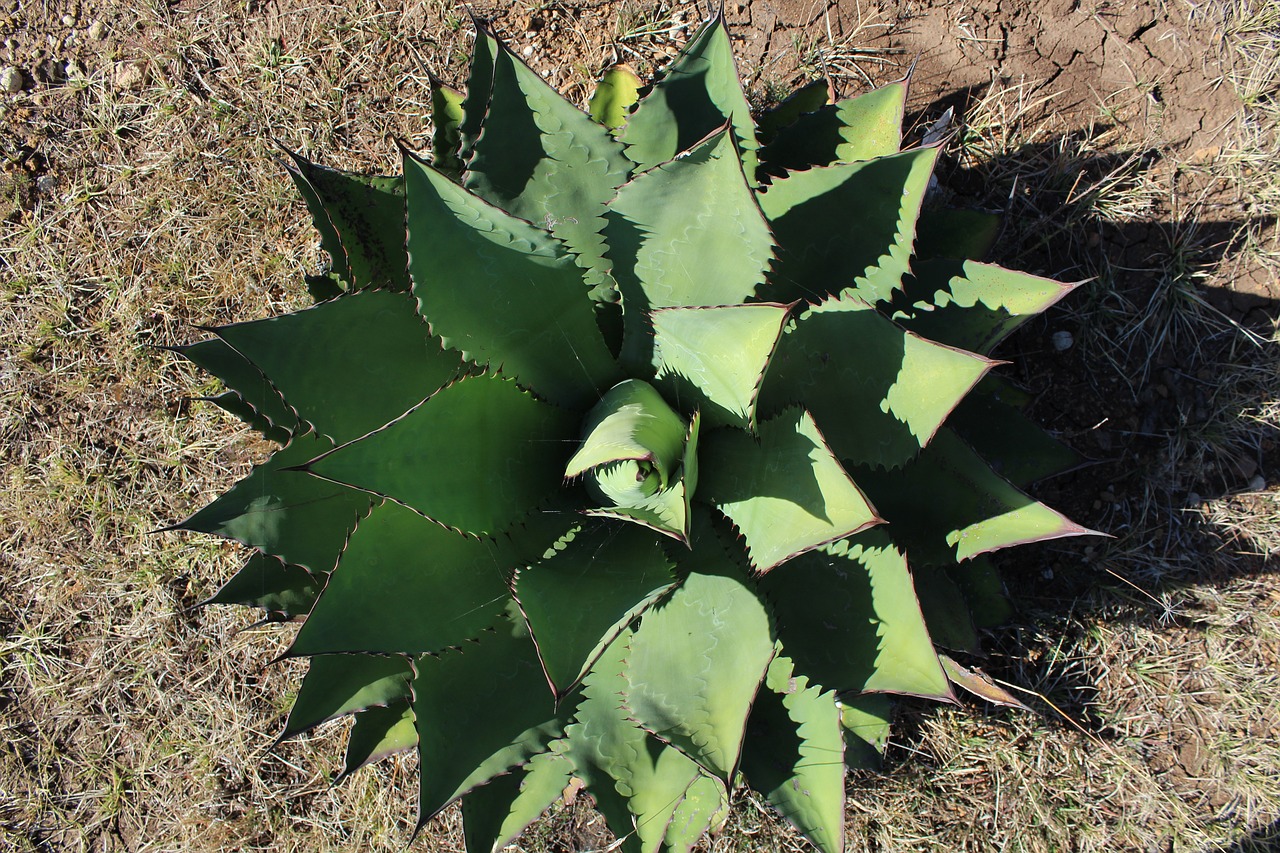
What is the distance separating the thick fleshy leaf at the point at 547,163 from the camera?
66.5 inches

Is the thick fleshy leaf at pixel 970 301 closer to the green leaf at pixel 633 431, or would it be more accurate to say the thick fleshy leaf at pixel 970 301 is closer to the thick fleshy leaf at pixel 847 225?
the thick fleshy leaf at pixel 847 225

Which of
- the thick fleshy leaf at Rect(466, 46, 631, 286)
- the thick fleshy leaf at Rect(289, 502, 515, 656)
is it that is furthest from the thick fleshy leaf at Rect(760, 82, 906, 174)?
the thick fleshy leaf at Rect(289, 502, 515, 656)

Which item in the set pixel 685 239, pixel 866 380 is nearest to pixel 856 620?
pixel 866 380

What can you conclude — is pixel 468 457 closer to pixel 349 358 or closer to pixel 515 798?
pixel 349 358

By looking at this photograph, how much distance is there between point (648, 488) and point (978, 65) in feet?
6.20

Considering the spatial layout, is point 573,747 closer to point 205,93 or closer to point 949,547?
point 949,547

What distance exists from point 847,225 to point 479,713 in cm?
124

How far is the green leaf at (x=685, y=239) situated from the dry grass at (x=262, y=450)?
4.31 feet

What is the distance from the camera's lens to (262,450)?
290 cm

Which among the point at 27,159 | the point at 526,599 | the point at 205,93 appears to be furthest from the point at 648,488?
the point at 27,159

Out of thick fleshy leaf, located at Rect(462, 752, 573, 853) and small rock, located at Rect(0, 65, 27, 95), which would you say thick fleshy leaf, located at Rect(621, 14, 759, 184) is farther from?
small rock, located at Rect(0, 65, 27, 95)

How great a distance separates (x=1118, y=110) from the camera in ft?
8.38

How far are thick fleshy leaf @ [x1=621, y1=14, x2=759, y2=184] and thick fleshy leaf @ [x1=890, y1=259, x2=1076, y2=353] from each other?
1.51 feet

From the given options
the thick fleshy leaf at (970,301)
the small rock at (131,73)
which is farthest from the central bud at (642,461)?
the small rock at (131,73)
